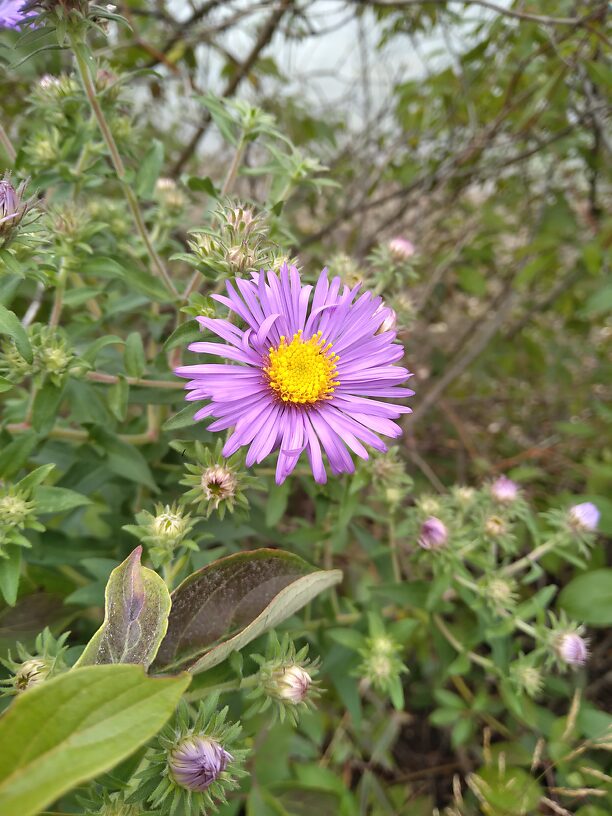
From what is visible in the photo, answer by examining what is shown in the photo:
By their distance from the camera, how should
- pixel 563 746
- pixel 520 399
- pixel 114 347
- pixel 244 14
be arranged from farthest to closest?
pixel 520 399 → pixel 244 14 → pixel 114 347 → pixel 563 746

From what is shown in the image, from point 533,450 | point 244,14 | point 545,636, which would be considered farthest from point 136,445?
point 244,14

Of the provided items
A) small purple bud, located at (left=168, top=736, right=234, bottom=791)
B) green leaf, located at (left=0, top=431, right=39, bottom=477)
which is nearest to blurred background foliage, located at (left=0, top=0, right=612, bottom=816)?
green leaf, located at (left=0, top=431, right=39, bottom=477)

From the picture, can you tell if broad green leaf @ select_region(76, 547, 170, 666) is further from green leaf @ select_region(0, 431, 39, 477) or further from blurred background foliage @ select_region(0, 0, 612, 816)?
green leaf @ select_region(0, 431, 39, 477)

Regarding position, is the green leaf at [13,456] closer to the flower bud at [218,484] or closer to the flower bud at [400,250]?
the flower bud at [218,484]

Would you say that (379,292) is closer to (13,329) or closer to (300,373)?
(300,373)

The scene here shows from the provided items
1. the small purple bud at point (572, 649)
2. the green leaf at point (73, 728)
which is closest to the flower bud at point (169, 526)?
the green leaf at point (73, 728)

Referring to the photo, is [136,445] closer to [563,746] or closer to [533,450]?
[563,746]

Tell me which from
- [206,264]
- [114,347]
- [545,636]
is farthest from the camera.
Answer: [114,347]
